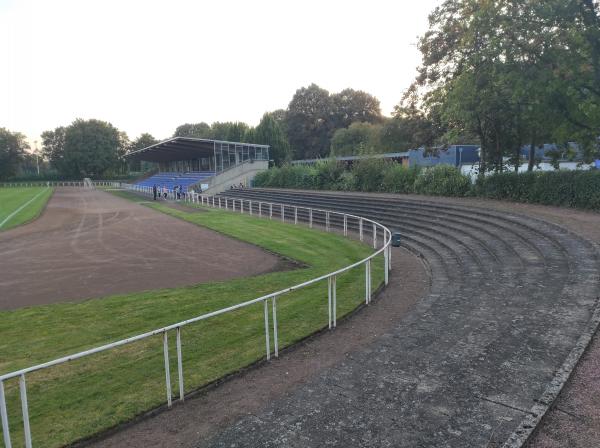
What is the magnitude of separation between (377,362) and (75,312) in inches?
257

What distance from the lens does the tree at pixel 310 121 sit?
80688 mm

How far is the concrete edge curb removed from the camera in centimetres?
405

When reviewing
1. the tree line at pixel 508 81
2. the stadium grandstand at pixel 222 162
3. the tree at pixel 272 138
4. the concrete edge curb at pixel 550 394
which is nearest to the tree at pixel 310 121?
the tree at pixel 272 138

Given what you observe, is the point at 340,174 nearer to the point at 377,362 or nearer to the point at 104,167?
the point at 377,362

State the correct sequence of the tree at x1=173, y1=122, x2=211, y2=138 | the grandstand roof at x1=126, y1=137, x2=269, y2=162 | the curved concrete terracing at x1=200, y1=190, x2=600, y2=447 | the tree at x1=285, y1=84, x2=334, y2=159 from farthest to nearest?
the tree at x1=173, y1=122, x2=211, y2=138
the tree at x1=285, y1=84, x2=334, y2=159
the grandstand roof at x1=126, y1=137, x2=269, y2=162
the curved concrete terracing at x1=200, y1=190, x2=600, y2=447

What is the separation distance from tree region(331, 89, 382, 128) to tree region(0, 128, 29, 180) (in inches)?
2745

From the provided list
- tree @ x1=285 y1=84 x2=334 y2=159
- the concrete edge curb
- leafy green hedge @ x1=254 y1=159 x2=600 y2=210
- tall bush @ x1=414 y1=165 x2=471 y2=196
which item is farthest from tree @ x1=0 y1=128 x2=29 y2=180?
the concrete edge curb

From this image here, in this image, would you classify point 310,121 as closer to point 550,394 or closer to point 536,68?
point 536,68

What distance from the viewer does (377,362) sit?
6148mm

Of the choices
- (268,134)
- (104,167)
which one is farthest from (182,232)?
(104,167)

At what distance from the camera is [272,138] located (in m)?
64.9

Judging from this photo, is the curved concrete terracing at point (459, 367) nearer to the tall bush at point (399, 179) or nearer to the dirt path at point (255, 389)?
the dirt path at point (255, 389)

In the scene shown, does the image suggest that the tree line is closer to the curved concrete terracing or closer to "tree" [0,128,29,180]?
the curved concrete terracing

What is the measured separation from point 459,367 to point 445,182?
19.6 meters
